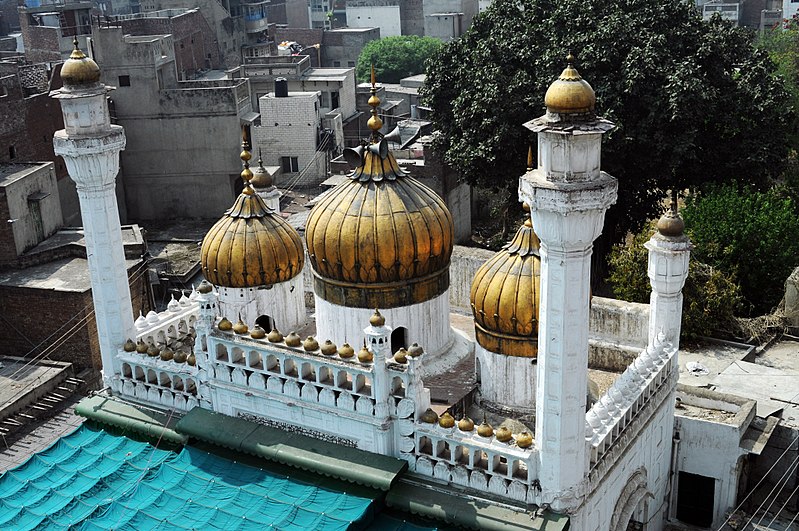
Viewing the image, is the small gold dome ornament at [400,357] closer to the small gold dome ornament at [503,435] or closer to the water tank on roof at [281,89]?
the small gold dome ornament at [503,435]

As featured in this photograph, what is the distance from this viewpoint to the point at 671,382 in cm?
1706

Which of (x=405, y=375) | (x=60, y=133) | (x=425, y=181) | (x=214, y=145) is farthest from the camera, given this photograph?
(x=214, y=145)

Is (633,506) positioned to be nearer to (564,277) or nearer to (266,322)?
(564,277)

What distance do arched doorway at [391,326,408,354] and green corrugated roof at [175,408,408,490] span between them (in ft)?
8.03

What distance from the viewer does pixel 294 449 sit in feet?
50.0

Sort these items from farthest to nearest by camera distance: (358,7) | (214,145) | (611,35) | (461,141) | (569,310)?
(358,7) → (214,145) → (461,141) → (611,35) → (569,310)

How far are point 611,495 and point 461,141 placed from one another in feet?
61.9

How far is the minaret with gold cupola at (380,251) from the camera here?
16.2 metres

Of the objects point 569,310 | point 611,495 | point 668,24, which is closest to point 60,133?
point 569,310

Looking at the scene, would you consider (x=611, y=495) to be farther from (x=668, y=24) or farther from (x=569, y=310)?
(x=668, y=24)

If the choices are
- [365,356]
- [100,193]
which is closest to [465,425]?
[365,356]

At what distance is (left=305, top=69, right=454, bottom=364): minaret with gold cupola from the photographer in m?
16.2

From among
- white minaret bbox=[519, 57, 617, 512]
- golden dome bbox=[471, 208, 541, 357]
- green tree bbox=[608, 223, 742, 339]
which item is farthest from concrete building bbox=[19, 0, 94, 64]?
white minaret bbox=[519, 57, 617, 512]

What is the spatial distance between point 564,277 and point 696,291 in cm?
1331
